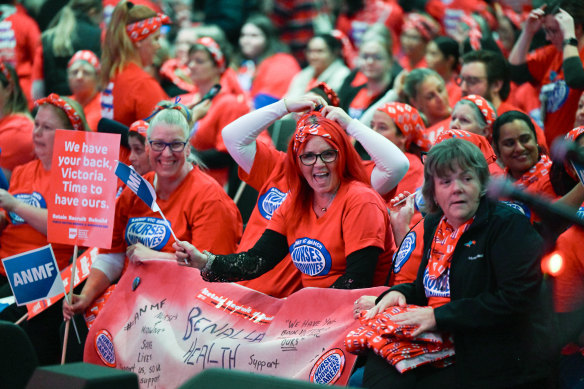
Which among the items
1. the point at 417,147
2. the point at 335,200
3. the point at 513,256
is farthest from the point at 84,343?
the point at 513,256

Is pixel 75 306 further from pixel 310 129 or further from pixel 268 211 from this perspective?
pixel 310 129

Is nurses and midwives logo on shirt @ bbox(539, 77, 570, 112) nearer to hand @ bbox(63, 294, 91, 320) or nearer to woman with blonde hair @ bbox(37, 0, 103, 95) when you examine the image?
hand @ bbox(63, 294, 91, 320)

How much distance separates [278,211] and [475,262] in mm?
1361

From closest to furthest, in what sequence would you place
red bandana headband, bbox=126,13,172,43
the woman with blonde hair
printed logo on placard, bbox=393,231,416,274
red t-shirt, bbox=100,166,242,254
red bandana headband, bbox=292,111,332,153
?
printed logo on placard, bbox=393,231,416,274, red bandana headband, bbox=292,111,332,153, red t-shirt, bbox=100,166,242,254, red bandana headband, bbox=126,13,172,43, the woman with blonde hair

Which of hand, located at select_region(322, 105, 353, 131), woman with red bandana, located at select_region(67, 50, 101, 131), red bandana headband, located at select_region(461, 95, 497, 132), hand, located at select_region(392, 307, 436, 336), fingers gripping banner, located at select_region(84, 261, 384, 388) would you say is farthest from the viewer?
woman with red bandana, located at select_region(67, 50, 101, 131)

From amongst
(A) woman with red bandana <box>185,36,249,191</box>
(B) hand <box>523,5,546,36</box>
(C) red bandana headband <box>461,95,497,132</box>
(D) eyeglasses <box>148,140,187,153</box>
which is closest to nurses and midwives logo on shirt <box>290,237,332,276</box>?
(D) eyeglasses <box>148,140,187,153</box>

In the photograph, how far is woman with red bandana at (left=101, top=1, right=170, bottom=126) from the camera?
6621mm

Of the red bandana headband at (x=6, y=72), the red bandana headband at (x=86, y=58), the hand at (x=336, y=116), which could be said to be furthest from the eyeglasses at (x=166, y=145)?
the red bandana headband at (x=86, y=58)

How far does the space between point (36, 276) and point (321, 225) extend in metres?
1.84

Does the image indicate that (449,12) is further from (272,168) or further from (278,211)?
(278,211)

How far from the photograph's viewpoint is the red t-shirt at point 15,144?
6.89 metres

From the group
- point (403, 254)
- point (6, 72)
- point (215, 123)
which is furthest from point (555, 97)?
point (6, 72)

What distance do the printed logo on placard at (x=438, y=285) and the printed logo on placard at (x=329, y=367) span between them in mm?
493

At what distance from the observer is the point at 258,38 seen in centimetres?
1070
